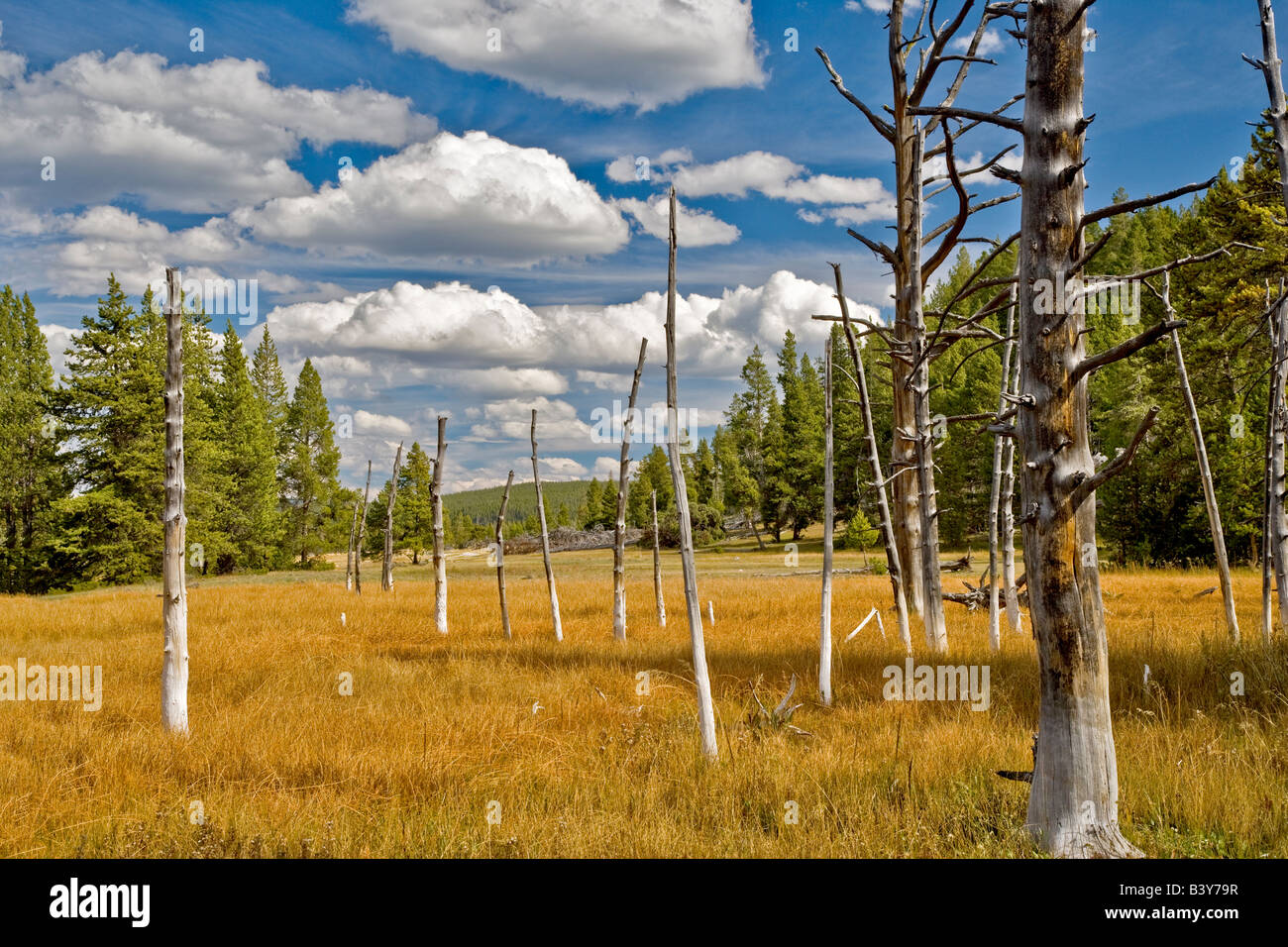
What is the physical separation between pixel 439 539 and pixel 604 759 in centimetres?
1038

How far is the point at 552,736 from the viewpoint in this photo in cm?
644

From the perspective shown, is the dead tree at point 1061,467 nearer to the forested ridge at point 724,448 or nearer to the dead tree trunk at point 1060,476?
the dead tree trunk at point 1060,476

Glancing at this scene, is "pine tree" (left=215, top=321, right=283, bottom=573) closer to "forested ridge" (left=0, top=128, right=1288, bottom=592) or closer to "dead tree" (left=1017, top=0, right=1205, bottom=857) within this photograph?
"forested ridge" (left=0, top=128, right=1288, bottom=592)

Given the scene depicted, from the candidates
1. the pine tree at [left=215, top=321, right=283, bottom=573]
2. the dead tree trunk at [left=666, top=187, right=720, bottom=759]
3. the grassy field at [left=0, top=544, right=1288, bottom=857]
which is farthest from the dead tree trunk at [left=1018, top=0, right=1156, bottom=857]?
the pine tree at [left=215, top=321, right=283, bottom=573]

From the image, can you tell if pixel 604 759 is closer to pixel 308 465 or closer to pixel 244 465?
pixel 244 465

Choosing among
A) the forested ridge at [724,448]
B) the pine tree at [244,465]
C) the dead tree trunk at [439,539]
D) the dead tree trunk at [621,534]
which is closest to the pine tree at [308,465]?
the forested ridge at [724,448]

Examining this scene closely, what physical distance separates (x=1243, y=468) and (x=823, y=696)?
24155 mm

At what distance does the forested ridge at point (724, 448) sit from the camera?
19.1 metres

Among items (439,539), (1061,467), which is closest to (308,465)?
(439,539)

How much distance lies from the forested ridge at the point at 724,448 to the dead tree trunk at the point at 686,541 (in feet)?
18.5

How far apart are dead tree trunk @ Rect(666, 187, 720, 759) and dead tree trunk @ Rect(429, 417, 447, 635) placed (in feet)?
28.8

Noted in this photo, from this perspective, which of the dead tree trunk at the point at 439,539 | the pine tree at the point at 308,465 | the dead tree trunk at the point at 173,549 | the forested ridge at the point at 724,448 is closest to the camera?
the dead tree trunk at the point at 173,549

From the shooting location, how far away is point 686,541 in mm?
5773
